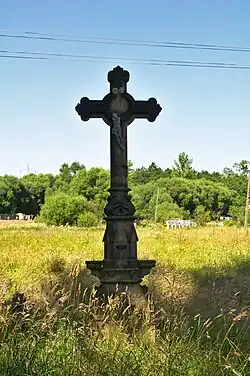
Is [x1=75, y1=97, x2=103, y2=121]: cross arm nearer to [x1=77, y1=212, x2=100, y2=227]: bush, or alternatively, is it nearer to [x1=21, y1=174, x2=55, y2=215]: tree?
[x1=77, y1=212, x2=100, y2=227]: bush

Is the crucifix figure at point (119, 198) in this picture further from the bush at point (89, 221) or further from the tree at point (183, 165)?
the tree at point (183, 165)

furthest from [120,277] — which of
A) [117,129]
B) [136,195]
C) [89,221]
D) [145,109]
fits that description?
[136,195]

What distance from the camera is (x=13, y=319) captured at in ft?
12.6

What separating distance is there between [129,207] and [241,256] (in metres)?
6.56

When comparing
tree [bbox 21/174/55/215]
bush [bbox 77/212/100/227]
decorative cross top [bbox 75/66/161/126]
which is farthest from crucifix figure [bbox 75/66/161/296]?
tree [bbox 21/174/55/215]

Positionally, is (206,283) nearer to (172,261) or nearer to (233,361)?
(172,261)

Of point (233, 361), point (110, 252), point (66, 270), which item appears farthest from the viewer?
point (66, 270)

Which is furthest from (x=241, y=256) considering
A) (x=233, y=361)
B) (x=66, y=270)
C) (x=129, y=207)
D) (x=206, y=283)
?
(x=233, y=361)

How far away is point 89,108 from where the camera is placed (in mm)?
5258

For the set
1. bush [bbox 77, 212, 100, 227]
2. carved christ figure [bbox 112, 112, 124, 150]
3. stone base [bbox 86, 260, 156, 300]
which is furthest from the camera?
bush [bbox 77, 212, 100, 227]

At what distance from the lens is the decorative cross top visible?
5.24 meters

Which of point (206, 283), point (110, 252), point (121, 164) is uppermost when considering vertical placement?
point (121, 164)

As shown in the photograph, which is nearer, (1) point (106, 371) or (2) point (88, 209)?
(1) point (106, 371)

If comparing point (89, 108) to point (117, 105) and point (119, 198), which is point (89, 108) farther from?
point (119, 198)
